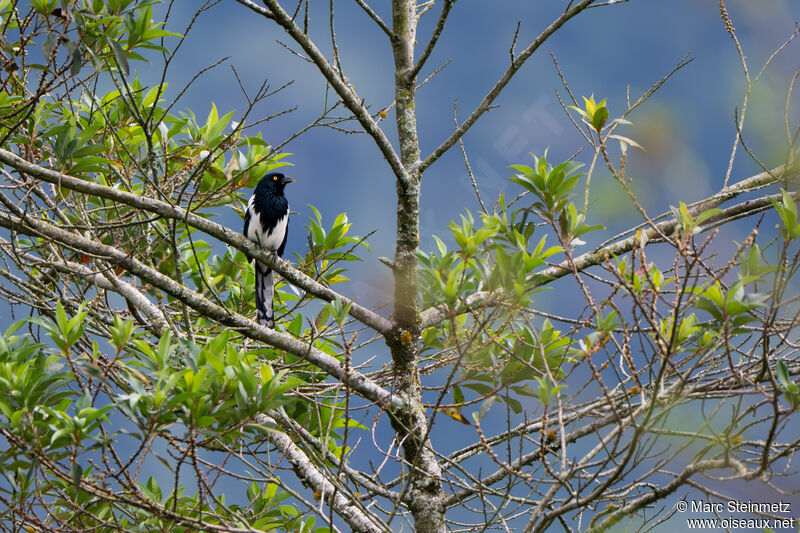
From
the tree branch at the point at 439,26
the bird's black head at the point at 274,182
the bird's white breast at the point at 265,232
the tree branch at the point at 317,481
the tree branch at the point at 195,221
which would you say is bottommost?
the tree branch at the point at 317,481

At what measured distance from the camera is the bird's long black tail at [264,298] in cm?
478

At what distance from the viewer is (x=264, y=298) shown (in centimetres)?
496

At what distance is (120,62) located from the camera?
319cm

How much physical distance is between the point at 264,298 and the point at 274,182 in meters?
1.69

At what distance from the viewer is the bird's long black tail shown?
478 cm

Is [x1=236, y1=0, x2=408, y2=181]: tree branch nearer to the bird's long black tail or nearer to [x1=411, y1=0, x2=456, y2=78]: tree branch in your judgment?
[x1=411, y1=0, x2=456, y2=78]: tree branch

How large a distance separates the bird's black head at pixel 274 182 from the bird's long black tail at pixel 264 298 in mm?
1492

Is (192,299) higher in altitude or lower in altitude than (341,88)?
lower

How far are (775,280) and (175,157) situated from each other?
366cm

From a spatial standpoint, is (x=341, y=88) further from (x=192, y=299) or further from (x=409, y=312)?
(x=192, y=299)

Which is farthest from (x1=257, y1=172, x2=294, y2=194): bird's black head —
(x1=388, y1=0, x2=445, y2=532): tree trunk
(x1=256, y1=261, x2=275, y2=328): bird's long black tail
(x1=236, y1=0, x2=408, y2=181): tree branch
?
(x1=236, y1=0, x2=408, y2=181): tree branch

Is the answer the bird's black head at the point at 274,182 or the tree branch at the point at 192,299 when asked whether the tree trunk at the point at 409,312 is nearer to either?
the tree branch at the point at 192,299

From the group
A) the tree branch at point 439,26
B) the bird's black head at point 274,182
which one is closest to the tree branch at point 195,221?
the tree branch at point 439,26

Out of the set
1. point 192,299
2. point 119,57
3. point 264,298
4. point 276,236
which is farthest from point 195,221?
point 276,236
